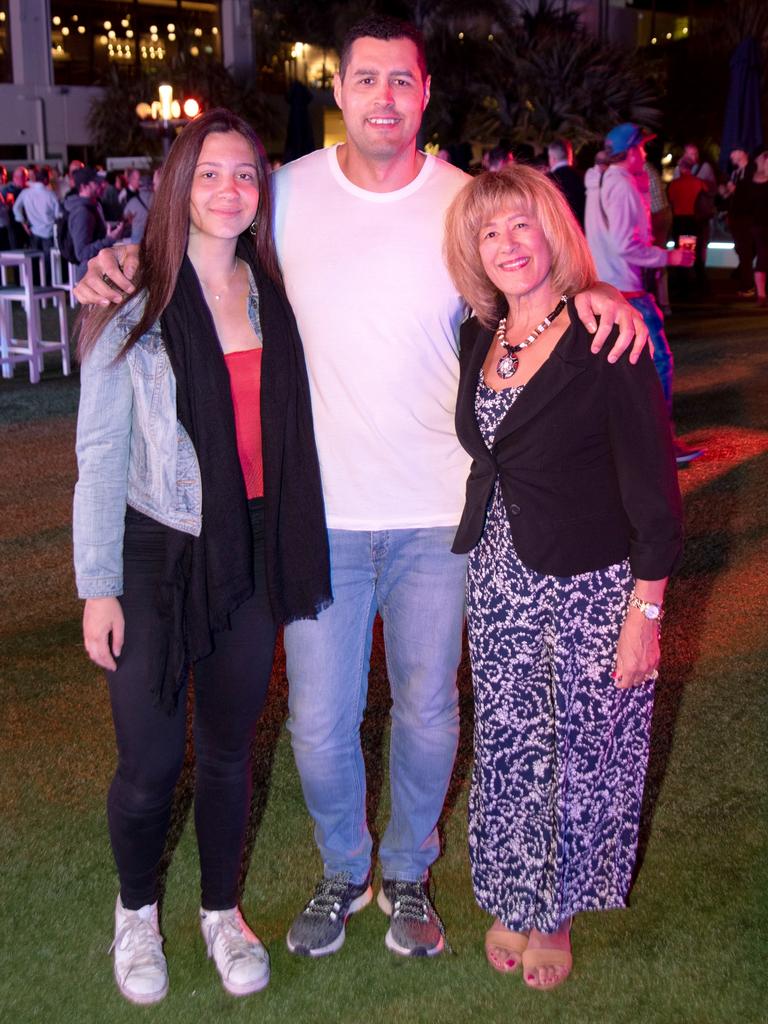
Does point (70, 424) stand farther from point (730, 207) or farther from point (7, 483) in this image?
point (730, 207)

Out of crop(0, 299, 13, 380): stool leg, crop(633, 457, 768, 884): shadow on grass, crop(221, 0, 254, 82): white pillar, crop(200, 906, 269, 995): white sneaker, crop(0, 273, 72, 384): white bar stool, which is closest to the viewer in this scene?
crop(200, 906, 269, 995): white sneaker

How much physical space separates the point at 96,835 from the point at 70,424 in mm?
6044

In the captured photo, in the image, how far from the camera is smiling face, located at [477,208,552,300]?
2.47 m

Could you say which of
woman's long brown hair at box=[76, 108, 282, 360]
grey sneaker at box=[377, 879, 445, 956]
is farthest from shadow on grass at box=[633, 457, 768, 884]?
woman's long brown hair at box=[76, 108, 282, 360]

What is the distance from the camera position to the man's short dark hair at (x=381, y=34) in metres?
2.62

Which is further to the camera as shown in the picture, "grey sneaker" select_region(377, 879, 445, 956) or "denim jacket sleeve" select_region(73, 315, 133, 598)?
"grey sneaker" select_region(377, 879, 445, 956)

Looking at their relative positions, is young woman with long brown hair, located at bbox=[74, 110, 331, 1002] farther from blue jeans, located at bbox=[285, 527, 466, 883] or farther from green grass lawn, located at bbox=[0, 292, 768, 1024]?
green grass lawn, located at bbox=[0, 292, 768, 1024]

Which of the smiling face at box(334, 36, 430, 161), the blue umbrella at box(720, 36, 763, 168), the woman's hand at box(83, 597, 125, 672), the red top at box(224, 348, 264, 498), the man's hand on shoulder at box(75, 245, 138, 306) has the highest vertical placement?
the blue umbrella at box(720, 36, 763, 168)

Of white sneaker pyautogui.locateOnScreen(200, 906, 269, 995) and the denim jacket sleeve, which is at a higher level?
the denim jacket sleeve

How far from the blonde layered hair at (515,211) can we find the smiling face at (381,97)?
0.66 ft

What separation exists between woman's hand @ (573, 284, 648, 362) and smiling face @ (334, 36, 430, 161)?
564 millimetres

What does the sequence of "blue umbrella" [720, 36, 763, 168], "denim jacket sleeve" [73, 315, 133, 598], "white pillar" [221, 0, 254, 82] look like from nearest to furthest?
"denim jacket sleeve" [73, 315, 133, 598], "blue umbrella" [720, 36, 763, 168], "white pillar" [221, 0, 254, 82]

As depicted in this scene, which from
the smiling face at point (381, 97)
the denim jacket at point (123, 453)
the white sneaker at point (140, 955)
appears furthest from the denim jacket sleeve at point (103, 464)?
the white sneaker at point (140, 955)

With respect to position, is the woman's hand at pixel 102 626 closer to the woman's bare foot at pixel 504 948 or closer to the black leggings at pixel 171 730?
the black leggings at pixel 171 730
